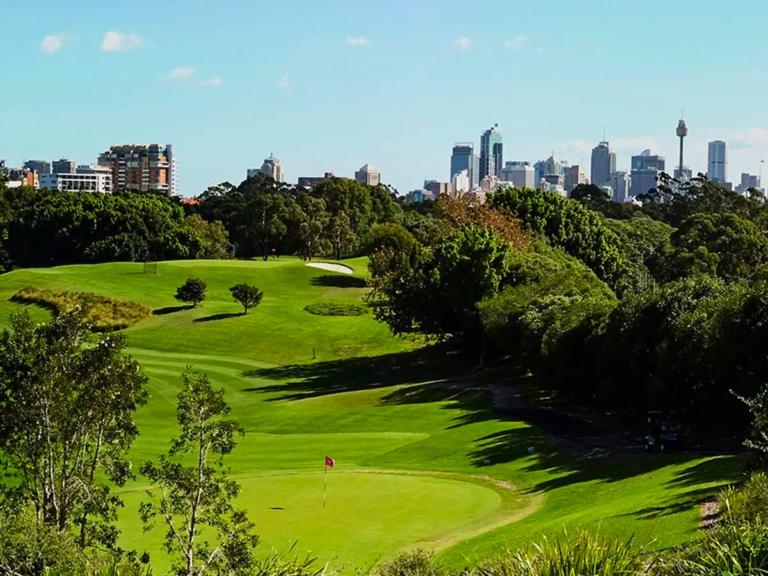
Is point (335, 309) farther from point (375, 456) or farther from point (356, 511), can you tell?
point (356, 511)

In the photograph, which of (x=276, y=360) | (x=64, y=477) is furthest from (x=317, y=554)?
(x=276, y=360)

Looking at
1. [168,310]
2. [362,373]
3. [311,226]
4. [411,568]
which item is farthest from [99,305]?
[411,568]

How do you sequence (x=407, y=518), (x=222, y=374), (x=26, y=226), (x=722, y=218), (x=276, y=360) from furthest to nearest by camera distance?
(x=26, y=226)
(x=722, y=218)
(x=276, y=360)
(x=222, y=374)
(x=407, y=518)

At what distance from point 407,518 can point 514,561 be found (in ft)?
41.1

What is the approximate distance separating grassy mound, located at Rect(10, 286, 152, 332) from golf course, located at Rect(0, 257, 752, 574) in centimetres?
96

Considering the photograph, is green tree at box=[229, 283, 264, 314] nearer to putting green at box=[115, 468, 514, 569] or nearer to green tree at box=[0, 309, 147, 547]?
putting green at box=[115, 468, 514, 569]

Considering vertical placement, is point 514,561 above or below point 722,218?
below

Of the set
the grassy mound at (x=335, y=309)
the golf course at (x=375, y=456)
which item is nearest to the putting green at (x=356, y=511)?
the golf course at (x=375, y=456)

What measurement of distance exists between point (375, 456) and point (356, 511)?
901 centimetres

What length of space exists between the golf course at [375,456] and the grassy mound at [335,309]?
112 centimetres

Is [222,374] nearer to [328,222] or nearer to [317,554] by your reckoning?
[317,554]

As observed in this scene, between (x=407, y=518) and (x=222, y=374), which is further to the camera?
(x=222, y=374)

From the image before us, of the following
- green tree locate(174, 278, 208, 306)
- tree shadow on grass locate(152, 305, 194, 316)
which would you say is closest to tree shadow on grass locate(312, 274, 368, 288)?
green tree locate(174, 278, 208, 306)

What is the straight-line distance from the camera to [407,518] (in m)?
23.0
